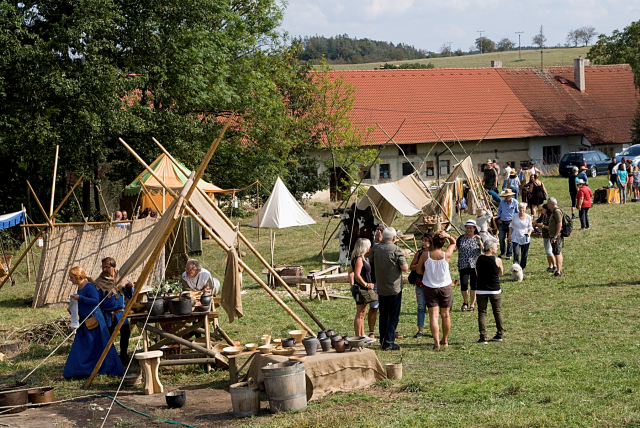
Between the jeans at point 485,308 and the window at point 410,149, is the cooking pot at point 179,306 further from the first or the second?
the window at point 410,149

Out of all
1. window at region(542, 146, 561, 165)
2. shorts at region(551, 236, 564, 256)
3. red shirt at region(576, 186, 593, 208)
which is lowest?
shorts at region(551, 236, 564, 256)

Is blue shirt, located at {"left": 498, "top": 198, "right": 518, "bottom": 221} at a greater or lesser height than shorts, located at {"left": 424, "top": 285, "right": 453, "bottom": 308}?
greater

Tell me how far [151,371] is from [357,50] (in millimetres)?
114131

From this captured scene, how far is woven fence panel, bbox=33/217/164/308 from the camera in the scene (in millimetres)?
14781

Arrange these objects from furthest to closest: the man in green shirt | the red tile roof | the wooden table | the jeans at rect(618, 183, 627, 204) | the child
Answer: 1. the red tile roof
2. the child
3. the jeans at rect(618, 183, 627, 204)
4. the man in green shirt
5. the wooden table

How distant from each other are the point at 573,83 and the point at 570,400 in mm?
38457

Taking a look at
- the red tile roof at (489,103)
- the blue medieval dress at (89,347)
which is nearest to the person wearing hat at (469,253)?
the blue medieval dress at (89,347)

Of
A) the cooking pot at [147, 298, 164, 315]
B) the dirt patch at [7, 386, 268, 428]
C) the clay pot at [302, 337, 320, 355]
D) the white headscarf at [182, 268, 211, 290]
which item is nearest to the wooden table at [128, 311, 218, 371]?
the cooking pot at [147, 298, 164, 315]

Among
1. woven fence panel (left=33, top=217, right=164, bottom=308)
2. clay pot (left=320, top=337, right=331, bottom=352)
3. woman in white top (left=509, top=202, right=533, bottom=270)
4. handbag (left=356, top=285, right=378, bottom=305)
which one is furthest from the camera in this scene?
→ woven fence panel (left=33, top=217, right=164, bottom=308)

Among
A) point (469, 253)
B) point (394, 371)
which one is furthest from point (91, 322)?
point (469, 253)

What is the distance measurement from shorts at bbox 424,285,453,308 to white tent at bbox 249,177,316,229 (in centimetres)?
1138

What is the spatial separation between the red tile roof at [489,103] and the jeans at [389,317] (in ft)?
81.5

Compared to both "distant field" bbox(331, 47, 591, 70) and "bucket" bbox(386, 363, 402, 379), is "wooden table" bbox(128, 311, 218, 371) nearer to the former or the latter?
"bucket" bbox(386, 363, 402, 379)

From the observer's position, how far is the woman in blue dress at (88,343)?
9.24m
